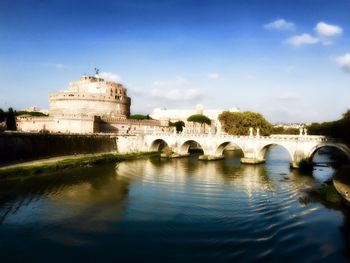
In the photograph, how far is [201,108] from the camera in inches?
3110

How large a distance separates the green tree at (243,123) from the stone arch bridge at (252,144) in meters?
6.09

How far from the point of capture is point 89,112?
44.4 m

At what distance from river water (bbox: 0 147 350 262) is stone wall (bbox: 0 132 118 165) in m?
5.19

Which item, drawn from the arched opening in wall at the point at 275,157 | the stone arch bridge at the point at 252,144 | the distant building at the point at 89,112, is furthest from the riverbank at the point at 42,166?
the arched opening in wall at the point at 275,157

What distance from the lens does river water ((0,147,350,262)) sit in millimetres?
9883

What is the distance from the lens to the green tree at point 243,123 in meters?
39.1

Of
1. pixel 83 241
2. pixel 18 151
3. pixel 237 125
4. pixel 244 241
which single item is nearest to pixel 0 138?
pixel 18 151

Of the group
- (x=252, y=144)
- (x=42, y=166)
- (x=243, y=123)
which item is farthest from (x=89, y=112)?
(x=252, y=144)

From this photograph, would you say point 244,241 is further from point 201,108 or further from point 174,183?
point 201,108

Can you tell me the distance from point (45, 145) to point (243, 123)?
22.0m

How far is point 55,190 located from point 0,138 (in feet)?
28.1

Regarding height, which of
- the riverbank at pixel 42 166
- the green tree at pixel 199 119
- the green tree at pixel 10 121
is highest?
the green tree at pixel 199 119

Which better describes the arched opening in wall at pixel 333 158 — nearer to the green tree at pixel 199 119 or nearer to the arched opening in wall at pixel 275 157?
the arched opening in wall at pixel 275 157

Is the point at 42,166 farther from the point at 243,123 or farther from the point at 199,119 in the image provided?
the point at 199,119
